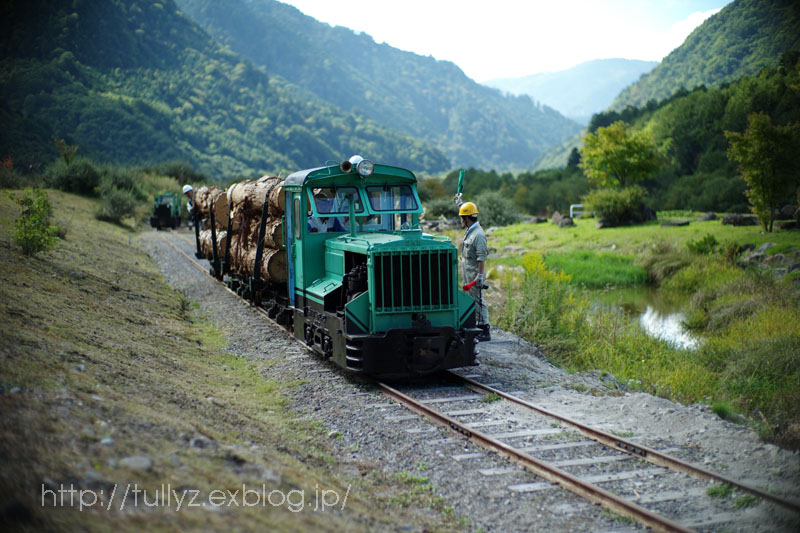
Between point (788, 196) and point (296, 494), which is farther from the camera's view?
point (788, 196)

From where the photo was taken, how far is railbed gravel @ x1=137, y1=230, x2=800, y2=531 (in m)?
5.16

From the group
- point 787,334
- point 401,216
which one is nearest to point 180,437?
point 401,216

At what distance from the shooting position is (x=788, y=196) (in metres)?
26.8

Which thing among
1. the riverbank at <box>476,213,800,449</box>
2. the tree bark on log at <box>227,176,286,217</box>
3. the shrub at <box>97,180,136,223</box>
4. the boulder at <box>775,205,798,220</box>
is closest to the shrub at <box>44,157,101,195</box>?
the shrub at <box>97,180,136,223</box>

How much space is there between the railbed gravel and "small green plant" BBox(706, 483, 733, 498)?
8 cm

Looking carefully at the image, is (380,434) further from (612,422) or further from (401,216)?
(401,216)

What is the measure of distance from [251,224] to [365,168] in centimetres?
589

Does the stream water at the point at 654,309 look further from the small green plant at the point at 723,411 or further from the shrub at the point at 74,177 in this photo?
the shrub at the point at 74,177

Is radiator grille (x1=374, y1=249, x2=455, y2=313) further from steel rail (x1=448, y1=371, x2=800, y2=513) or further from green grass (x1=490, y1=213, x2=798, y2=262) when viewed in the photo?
green grass (x1=490, y1=213, x2=798, y2=262)

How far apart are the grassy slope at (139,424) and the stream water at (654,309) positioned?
10581mm

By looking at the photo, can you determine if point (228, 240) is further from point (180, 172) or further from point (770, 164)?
point (180, 172)

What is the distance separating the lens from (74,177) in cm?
3872

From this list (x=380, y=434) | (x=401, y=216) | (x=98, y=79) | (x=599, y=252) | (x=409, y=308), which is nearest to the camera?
(x=380, y=434)

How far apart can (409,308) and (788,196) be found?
2489 cm
